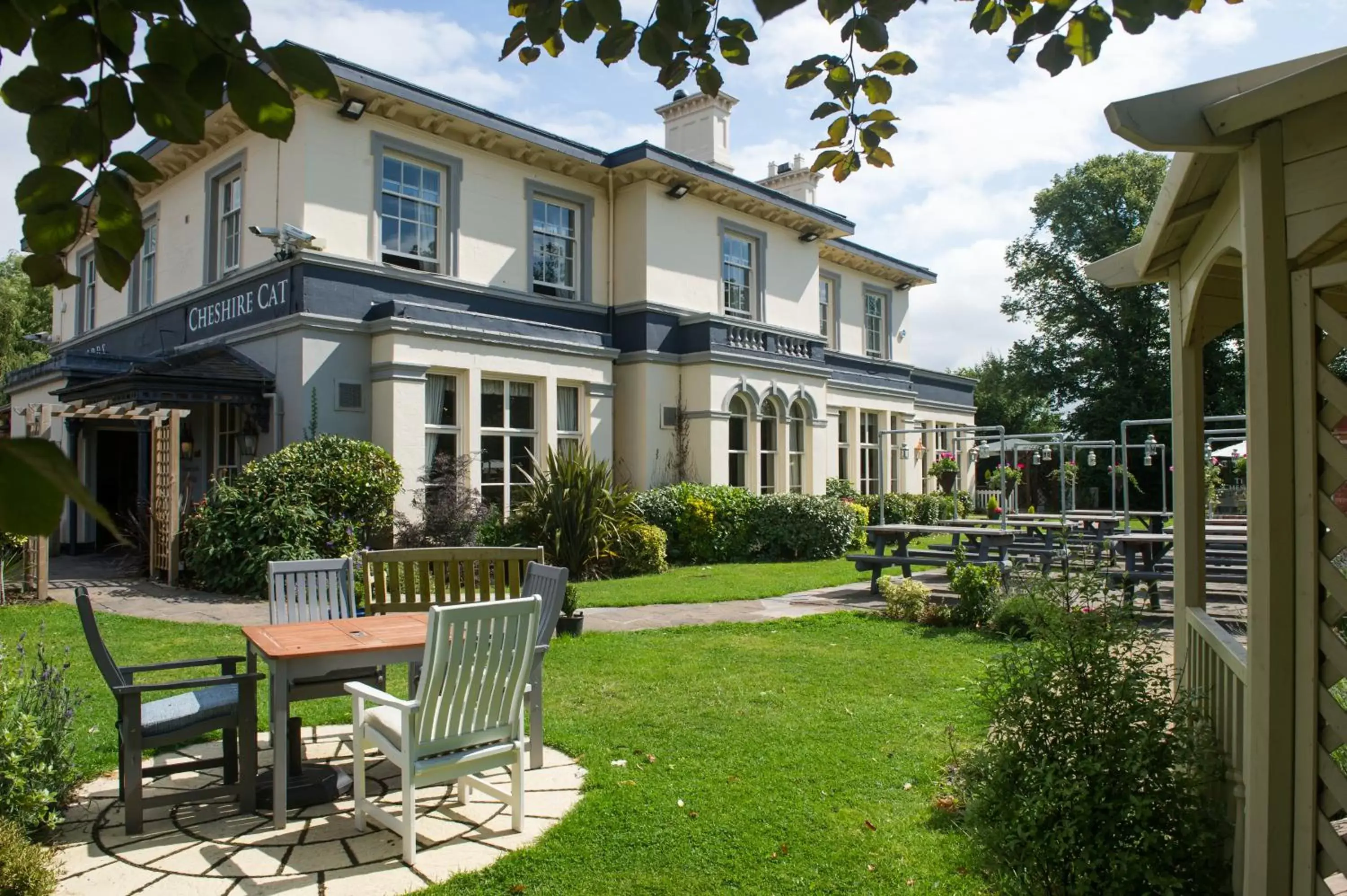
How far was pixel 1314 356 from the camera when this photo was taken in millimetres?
2570

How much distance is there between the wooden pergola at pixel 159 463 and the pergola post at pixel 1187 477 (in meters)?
11.8

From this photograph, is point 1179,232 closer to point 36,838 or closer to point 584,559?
point 36,838

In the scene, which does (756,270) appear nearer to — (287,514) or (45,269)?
(287,514)

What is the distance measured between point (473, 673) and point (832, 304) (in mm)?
21194

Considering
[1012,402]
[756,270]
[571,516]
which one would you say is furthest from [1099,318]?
[571,516]

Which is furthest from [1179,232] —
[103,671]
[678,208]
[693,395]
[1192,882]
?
[678,208]

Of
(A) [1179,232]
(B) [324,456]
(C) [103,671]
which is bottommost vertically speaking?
(C) [103,671]

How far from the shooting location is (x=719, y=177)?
18.4m

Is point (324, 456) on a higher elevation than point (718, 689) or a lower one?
higher

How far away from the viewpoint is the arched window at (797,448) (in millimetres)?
19828

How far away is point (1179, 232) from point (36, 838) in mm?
5826

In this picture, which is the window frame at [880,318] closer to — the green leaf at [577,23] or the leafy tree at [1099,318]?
the leafy tree at [1099,318]

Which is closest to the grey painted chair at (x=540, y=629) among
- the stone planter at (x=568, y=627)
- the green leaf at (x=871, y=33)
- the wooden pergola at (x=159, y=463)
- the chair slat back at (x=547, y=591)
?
the chair slat back at (x=547, y=591)

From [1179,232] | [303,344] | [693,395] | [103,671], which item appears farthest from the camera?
[693,395]
